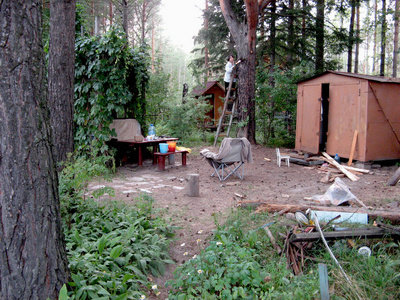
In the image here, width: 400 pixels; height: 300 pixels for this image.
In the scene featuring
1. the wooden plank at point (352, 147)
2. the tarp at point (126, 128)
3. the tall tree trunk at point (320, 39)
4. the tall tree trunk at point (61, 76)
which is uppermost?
the tall tree trunk at point (320, 39)

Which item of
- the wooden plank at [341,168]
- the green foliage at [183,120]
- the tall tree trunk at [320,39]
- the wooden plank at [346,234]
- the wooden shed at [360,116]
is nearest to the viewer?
the wooden plank at [346,234]

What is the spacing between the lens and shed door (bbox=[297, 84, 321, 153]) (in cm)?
1101

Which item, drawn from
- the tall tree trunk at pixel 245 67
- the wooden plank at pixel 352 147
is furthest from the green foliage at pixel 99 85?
the wooden plank at pixel 352 147

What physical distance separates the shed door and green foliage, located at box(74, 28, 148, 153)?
19.9ft

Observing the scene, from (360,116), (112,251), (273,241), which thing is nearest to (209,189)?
(273,241)

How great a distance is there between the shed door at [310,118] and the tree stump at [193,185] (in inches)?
227

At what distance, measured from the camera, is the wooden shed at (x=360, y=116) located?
370 inches

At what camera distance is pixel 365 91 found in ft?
30.6

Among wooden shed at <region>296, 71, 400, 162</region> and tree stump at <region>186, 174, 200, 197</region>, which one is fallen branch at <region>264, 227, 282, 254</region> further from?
wooden shed at <region>296, 71, 400, 162</region>

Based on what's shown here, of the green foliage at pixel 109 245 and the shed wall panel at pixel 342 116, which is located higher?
the shed wall panel at pixel 342 116

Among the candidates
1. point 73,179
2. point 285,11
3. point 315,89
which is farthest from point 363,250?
point 285,11

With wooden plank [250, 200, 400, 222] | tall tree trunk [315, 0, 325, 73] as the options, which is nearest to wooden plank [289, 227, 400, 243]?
wooden plank [250, 200, 400, 222]

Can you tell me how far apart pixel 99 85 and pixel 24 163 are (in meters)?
6.39

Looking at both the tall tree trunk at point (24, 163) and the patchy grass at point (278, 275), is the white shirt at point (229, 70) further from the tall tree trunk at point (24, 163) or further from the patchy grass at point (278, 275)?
the tall tree trunk at point (24, 163)
